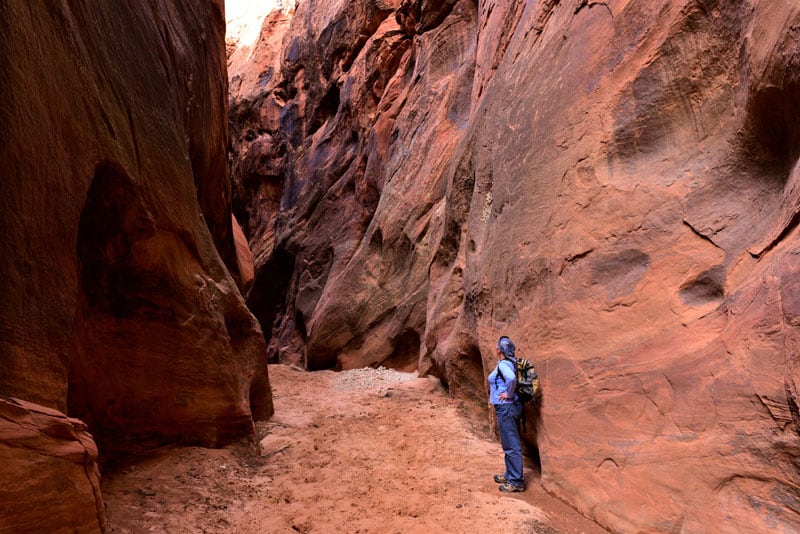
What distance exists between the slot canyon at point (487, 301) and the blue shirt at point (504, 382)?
33 centimetres

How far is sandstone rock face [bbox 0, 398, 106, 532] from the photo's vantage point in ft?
8.19

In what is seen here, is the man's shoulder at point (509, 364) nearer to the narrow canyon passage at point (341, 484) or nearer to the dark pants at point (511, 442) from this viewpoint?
the dark pants at point (511, 442)

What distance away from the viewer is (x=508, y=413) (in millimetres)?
5527

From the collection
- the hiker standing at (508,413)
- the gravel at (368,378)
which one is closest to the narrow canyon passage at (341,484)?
the hiker standing at (508,413)

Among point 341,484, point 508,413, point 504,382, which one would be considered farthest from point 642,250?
point 341,484

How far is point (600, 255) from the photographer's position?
16.8 feet

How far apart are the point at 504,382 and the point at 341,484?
2.12 meters

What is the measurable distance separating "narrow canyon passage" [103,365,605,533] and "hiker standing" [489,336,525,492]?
0.16 metres

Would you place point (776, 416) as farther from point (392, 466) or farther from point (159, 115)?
point (159, 115)

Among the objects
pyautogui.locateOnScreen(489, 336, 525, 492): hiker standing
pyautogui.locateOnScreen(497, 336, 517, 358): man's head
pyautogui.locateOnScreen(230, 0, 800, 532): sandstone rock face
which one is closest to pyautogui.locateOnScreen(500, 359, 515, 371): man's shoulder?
pyautogui.locateOnScreen(489, 336, 525, 492): hiker standing

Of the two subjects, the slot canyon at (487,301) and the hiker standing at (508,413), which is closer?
the slot canyon at (487,301)

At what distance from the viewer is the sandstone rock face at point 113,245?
332 cm

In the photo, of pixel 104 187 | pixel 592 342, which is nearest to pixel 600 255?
pixel 592 342

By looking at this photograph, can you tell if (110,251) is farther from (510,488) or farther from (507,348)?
(510,488)
